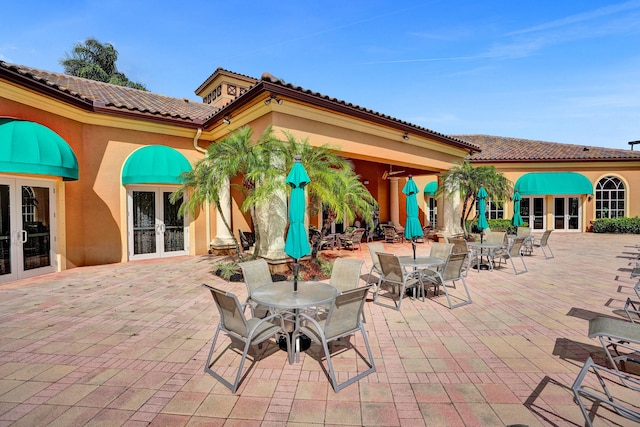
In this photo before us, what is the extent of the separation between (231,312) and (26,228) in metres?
9.70

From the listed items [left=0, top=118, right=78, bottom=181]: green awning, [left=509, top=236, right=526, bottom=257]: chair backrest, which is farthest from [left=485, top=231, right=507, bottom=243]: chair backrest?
[left=0, top=118, right=78, bottom=181]: green awning

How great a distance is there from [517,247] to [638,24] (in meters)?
7.13

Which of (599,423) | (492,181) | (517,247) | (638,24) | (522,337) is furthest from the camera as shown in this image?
(492,181)

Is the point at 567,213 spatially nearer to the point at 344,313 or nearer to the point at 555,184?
the point at 555,184

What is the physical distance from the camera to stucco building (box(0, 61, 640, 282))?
29.8 ft

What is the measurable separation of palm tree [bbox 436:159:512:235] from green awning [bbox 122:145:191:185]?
530 inches

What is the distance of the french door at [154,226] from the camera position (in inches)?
487

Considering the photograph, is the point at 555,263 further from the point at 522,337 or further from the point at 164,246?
the point at 164,246

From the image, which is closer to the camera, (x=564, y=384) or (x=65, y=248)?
(x=564, y=384)

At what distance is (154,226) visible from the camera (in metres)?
12.8

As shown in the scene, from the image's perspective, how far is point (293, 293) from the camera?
16.3ft

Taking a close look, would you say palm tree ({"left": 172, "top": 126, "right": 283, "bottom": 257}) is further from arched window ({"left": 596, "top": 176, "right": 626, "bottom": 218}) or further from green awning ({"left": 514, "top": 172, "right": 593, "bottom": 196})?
arched window ({"left": 596, "top": 176, "right": 626, "bottom": 218})

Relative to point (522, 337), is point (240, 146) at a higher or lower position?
higher

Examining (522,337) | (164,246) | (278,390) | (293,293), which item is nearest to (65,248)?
(164,246)
